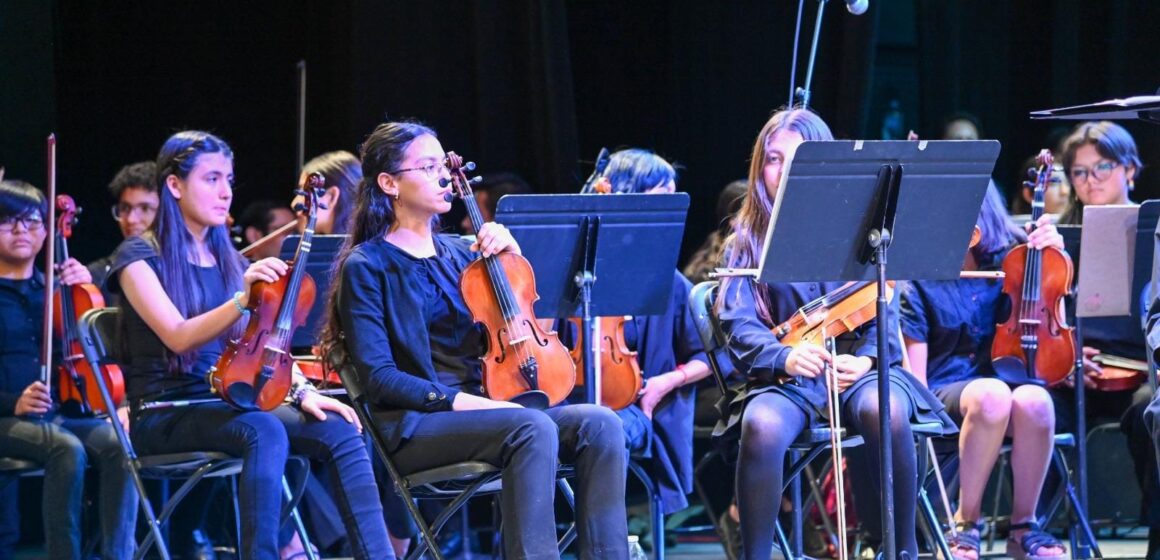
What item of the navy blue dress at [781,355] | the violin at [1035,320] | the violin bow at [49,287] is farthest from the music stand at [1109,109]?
the violin bow at [49,287]

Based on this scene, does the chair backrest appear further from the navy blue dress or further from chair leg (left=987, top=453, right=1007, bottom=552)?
chair leg (left=987, top=453, right=1007, bottom=552)

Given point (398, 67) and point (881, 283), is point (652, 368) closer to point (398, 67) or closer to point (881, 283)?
point (881, 283)

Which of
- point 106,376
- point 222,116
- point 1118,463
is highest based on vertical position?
point 222,116

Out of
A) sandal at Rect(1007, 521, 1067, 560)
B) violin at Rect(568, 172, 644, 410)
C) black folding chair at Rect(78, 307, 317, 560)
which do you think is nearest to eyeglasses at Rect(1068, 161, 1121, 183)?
sandal at Rect(1007, 521, 1067, 560)

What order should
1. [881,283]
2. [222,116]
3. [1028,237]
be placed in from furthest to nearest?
1. [222,116]
2. [1028,237]
3. [881,283]

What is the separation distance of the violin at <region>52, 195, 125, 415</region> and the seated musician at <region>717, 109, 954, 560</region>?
193cm

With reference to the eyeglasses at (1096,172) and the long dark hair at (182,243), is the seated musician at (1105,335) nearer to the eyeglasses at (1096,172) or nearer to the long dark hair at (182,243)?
the eyeglasses at (1096,172)

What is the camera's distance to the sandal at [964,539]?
437 cm

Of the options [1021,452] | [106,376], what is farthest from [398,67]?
[1021,452]

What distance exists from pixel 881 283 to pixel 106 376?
2.43 meters

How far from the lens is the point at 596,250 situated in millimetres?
3863

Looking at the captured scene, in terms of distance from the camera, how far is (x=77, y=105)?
225 inches

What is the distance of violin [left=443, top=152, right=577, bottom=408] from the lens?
11.9 ft

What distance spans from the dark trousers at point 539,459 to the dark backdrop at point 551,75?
2284mm
